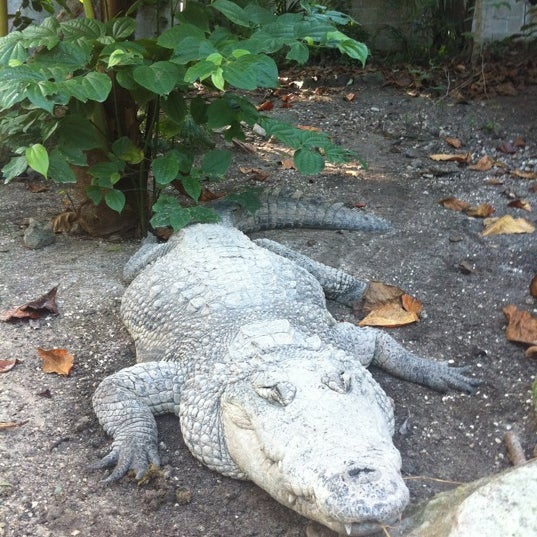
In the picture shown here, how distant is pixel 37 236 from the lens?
441cm

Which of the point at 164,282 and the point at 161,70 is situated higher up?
the point at 161,70

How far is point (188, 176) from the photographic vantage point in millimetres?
3984

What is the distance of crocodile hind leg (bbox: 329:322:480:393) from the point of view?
3039mm

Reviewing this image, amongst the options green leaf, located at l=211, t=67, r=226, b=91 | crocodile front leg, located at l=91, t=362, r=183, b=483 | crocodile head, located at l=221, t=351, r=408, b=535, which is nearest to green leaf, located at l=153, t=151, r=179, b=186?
green leaf, located at l=211, t=67, r=226, b=91

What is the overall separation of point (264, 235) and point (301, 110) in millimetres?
2793

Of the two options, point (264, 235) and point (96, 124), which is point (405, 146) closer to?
point (264, 235)

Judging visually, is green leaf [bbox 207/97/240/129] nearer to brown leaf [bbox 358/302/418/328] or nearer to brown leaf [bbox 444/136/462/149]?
brown leaf [bbox 358/302/418/328]

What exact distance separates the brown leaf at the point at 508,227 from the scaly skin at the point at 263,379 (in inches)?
44.5

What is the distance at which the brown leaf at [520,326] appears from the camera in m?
3.27

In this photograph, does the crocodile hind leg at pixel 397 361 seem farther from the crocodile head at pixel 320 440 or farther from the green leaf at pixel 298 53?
the green leaf at pixel 298 53

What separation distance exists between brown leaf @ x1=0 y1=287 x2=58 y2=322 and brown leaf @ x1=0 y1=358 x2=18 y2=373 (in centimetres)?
42

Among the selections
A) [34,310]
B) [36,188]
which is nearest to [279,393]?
[34,310]

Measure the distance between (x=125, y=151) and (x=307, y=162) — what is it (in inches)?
43.1

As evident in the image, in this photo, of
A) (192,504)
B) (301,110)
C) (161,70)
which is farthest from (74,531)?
(301,110)
